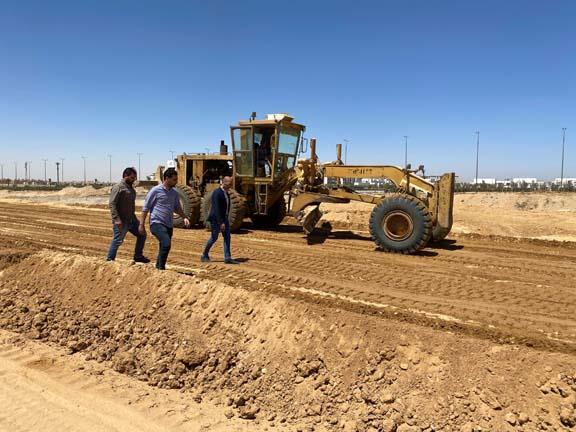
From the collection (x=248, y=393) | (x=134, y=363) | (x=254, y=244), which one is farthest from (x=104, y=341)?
(x=254, y=244)

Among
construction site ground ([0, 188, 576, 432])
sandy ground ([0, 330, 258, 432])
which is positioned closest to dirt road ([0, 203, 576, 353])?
construction site ground ([0, 188, 576, 432])

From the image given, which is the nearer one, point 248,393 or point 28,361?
point 248,393

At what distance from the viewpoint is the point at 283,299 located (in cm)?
552

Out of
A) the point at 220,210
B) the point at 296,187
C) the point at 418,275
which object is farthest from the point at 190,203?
the point at 418,275

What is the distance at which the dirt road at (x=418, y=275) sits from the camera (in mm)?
5227

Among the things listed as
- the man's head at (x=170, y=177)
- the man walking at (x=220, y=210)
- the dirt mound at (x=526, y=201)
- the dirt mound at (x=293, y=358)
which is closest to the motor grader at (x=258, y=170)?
the man walking at (x=220, y=210)

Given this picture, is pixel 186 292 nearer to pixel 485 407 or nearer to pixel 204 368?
pixel 204 368

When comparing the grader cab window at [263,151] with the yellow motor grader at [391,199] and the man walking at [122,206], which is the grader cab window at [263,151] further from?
the man walking at [122,206]

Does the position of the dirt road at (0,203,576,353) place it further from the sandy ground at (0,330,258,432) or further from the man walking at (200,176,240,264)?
the sandy ground at (0,330,258,432)

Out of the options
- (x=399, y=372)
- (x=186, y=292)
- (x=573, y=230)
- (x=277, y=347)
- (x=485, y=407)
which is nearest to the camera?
(x=485, y=407)

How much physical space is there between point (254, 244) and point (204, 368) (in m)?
5.78

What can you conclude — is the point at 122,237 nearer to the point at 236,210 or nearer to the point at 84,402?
the point at 84,402

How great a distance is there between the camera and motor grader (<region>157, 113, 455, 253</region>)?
9438 millimetres

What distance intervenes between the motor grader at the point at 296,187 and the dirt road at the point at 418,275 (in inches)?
22.3
